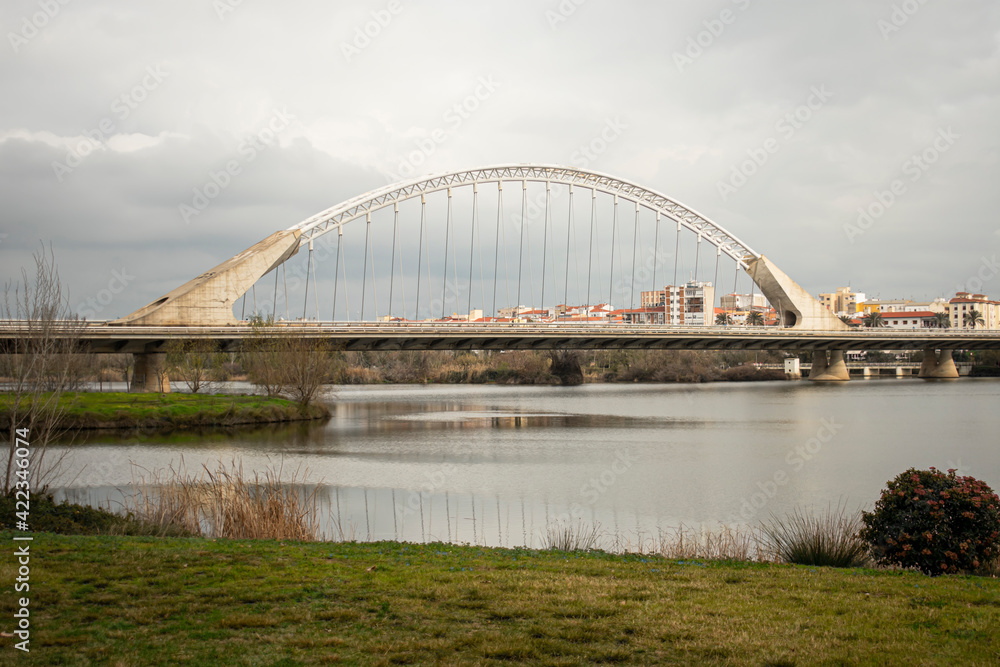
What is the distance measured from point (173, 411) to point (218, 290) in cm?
1928

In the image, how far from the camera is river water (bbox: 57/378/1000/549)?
15273 mm

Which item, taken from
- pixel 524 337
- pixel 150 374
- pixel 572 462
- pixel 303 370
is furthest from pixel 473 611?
pixel 524 337

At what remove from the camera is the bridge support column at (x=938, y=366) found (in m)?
87.2

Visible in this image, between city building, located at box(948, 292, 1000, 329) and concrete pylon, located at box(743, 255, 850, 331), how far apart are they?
109 meters

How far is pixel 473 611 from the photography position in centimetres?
702

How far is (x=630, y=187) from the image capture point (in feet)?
229

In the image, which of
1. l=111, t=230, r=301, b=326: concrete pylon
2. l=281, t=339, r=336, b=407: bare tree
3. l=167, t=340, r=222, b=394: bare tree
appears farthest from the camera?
l=111, t=230, r=301, b=326: concrete pylon

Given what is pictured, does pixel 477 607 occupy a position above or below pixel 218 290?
below

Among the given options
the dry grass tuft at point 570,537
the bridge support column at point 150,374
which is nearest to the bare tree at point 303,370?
the bridge support column at point 150,374

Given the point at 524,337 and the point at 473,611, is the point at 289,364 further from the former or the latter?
the point at 473,611

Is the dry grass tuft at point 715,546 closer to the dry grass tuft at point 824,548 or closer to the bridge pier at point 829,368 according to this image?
the dry grass tuft at point 824,548

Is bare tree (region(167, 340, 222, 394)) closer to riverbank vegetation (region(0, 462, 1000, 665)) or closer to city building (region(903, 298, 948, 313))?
riverbank vegetation (region(0, 462, 1000, 665))

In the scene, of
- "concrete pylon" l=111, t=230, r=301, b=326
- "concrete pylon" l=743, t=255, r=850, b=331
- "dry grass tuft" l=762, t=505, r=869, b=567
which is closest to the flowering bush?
"dry grass tuft" l=762, t=505, r=869, b=567

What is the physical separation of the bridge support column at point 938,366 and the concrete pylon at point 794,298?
18.7 meters
